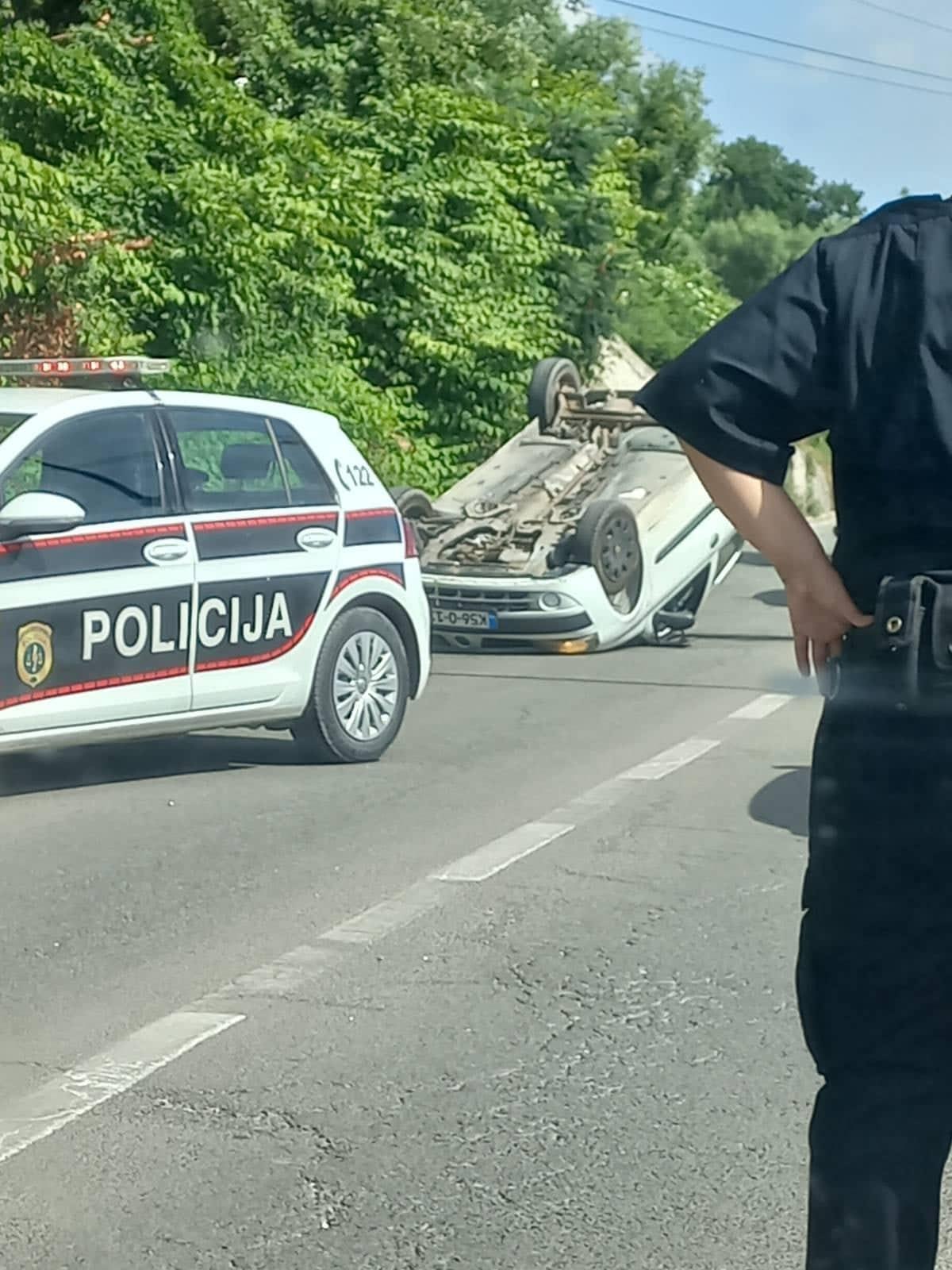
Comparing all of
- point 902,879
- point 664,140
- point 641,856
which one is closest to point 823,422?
point 902,879

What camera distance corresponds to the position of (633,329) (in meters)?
31.9

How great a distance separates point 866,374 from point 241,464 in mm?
6659

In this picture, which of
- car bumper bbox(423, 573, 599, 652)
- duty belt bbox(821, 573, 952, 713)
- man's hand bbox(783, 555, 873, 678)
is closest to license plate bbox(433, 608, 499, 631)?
car bumper bbox(423, 573, 599, 652)

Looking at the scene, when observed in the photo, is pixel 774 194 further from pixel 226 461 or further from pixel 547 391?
pixel 226 461

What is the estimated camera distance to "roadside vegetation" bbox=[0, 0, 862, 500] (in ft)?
56.5

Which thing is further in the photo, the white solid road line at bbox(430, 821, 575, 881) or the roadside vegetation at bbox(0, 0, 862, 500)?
the roadside vegetation at bbox(0, 0, 862, 500)

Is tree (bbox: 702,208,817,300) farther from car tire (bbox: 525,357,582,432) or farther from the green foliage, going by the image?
car tire (bbox: 525,357,582,432)

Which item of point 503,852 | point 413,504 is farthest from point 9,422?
point 413,504

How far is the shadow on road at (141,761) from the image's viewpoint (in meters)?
9.00

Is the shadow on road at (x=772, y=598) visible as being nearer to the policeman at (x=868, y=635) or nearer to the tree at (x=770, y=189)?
the policeman at (x=868, y=635)

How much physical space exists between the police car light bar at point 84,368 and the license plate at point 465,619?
16.2 ft

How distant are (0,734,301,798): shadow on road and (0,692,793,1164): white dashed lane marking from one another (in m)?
1.80

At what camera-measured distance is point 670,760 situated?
9.73 meters

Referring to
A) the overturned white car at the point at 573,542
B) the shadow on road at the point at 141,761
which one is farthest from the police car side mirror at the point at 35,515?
the overturned white car at the point at 573,542
